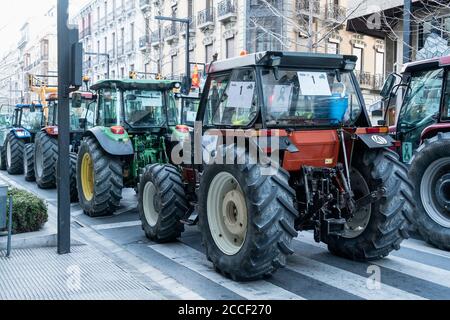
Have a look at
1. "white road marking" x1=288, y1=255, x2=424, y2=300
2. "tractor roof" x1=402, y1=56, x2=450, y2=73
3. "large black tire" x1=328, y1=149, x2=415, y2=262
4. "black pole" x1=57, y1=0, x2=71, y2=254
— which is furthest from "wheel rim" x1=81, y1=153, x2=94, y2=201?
"tractor roof" x1=402, y1=56, x2=450, y2=73

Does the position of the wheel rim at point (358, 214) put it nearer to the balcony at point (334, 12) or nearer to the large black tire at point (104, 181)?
the large black tire at point (104, 181)

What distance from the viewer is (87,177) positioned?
33.3ft

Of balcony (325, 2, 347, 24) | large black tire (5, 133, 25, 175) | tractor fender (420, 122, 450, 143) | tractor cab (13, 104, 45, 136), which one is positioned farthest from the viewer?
balcony (325, 2, 347, 24)

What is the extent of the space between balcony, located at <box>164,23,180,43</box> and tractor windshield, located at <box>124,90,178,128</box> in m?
23.0

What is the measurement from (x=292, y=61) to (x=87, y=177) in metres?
5.70

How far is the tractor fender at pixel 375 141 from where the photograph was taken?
19.2ft

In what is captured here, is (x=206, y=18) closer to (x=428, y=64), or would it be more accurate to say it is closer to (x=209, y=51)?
(x=209, y=51)

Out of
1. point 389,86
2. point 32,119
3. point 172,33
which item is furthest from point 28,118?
point 172,33

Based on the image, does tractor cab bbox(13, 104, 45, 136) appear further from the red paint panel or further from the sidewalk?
the red paint panel

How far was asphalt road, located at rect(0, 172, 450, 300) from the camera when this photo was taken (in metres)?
5.32

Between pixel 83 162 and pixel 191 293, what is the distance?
5.57m

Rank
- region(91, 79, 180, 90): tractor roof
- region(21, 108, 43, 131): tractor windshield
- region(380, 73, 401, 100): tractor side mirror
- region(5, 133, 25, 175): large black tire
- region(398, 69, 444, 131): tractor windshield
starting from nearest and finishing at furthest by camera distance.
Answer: region(380, 73, 401, 100): tractor side mirror
region(398, 69, 444, 131): tractor windshield
region(91, 79, 180, 90): tractor roof
region(5, 133, 25, 175): large black tire
region(21, 108, 43, 131): tractor windshield

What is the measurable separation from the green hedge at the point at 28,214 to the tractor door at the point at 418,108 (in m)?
5.62
